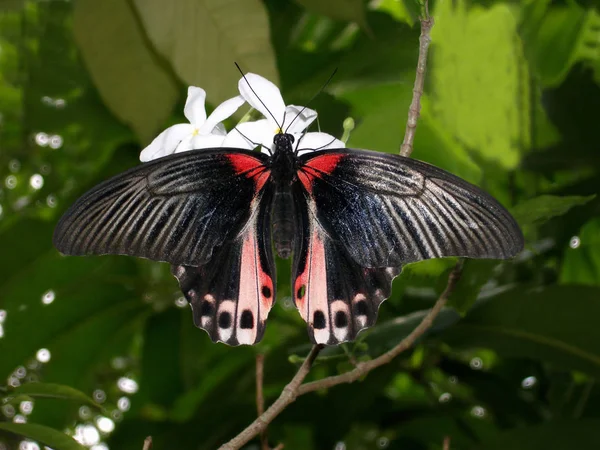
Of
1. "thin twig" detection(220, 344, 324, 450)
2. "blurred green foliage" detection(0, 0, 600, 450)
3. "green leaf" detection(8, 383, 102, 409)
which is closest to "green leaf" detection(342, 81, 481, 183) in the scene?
"blurred green foliage" detection(0, 0, 600, 450)

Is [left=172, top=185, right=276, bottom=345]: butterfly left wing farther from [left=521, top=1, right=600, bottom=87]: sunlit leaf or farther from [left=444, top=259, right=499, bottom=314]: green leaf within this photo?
[left=521, top=1, right=600, bottom=87]: sunlit leaf

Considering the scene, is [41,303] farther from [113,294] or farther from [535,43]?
[535,43]

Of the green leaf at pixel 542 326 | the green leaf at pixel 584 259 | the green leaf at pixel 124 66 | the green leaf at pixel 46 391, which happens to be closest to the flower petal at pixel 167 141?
the green leaf at pixel 124 66

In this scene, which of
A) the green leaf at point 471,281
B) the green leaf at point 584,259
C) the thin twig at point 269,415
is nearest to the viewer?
the thin twig at point 269,415

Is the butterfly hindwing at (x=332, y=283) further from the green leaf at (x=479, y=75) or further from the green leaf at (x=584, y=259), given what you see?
the green leaf at (x=584, y=259)

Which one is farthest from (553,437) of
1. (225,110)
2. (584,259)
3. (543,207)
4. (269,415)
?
(225,110)

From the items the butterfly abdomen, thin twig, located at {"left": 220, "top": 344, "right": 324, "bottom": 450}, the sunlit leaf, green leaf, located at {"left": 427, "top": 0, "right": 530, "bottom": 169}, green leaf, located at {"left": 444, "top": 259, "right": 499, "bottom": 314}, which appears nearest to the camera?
thin twig, located at {"left": 220, "top": 344, "right": 324, "bottom": 450}

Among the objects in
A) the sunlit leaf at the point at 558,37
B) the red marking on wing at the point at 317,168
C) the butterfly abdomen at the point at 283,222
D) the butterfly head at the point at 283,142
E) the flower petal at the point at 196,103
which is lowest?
the butterfly abdomen at the point at 283,222
